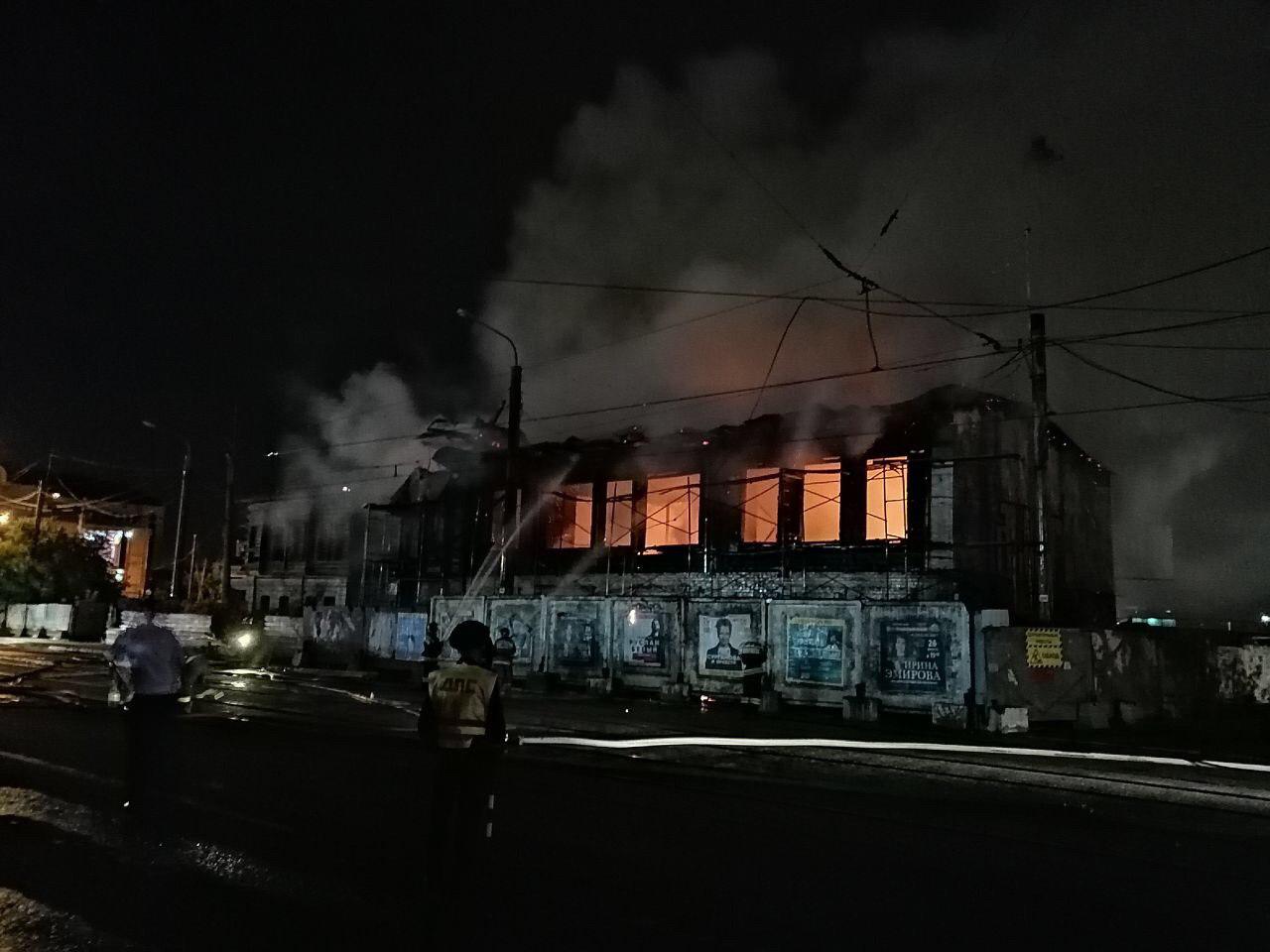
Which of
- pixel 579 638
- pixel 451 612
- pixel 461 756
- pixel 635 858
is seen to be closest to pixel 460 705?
pixel 461 756

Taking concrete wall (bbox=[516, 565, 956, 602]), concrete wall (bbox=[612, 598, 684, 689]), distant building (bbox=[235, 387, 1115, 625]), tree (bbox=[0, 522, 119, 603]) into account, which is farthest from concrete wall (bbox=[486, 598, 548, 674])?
tree (bbox=[0, 522, 119, 603])

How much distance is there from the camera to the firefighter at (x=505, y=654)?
64.6 feet

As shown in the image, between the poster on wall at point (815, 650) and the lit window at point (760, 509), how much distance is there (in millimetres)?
9130

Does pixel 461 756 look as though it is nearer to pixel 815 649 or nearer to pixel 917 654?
pixel 917 654

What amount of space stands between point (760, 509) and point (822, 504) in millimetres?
1983

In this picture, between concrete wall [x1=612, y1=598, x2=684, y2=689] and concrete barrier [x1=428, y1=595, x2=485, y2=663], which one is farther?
concrete barrier [x1=428, y1=595, x2=485, y2=663]

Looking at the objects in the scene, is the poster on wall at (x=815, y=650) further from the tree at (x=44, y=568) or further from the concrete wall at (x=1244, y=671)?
the tree at (x=44, y=568)

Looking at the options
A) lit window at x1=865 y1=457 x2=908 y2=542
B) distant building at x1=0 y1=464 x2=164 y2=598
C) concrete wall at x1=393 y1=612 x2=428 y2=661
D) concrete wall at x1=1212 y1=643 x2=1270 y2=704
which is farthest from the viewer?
distant building at x1=0 y1=464 x2=164 y2=598

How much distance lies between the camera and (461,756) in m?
5.38

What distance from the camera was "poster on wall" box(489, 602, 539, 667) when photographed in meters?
23.0

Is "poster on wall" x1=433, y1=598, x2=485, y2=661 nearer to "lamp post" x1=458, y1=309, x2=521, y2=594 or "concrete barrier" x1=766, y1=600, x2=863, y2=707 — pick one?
"lamp post" x1=458, y1=309, x2=521, y2=594

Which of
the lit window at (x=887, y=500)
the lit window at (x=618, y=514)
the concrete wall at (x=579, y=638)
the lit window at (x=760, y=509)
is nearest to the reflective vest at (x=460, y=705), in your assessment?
the concrete wall at (x=579, y=638)

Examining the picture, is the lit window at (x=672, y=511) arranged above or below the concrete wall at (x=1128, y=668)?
above

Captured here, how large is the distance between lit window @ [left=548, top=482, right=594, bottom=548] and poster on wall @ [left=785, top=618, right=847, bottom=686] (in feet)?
45.7
